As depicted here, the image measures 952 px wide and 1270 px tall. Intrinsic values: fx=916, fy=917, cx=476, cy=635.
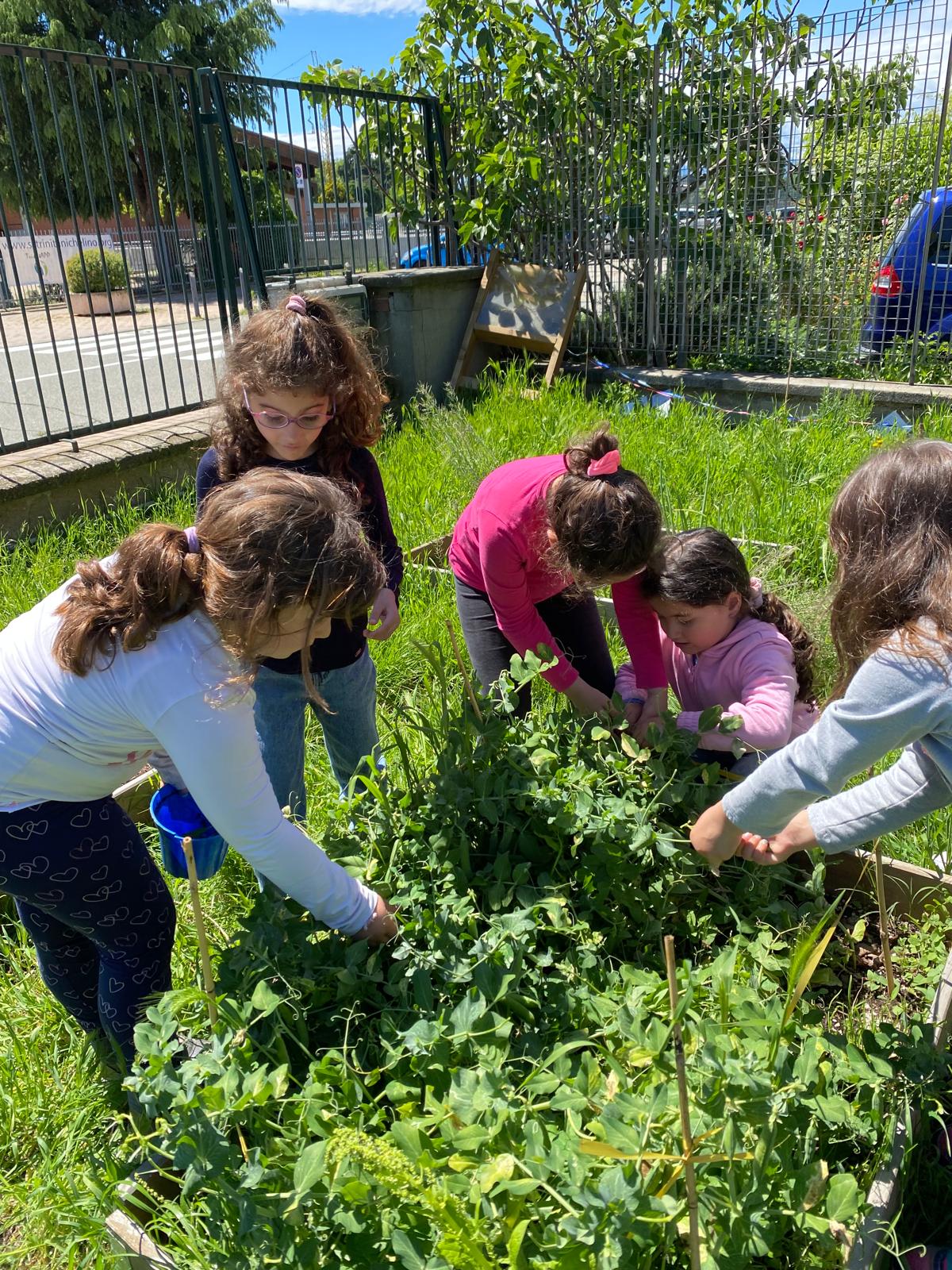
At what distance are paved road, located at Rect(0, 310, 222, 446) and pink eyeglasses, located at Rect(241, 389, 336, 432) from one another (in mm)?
2657

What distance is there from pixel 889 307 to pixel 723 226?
140 cm

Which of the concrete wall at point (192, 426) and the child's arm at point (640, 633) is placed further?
the concrete wall at point (192, 426)

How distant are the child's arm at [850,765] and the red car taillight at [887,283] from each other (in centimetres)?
618

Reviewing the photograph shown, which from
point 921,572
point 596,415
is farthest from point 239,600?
point 596,415

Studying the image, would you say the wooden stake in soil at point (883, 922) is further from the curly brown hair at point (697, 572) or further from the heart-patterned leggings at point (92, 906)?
the heart-patterned leggings at point (92, 906)

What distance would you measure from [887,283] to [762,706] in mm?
5749

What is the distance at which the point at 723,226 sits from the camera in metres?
7.09

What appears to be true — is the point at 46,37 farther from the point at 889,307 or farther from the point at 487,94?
the point at 889,307

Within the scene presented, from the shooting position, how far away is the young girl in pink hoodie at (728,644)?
2129 millimetres

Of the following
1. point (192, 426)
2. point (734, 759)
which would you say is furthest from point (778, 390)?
point (734, 759)

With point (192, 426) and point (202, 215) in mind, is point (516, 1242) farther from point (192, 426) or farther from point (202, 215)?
point (202, 215)

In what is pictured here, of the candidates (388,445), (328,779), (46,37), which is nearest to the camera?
(328,779)

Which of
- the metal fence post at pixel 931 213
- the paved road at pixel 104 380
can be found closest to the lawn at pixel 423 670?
the paved road at pixel 104 380

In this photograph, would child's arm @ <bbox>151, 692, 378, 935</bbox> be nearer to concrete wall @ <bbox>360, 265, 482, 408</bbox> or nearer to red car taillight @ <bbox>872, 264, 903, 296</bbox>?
concrete wall @ <bbox>360, 265, 482, 408</bbox>
